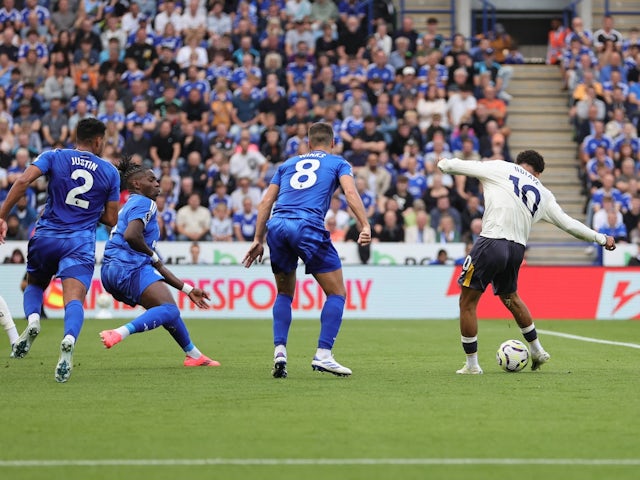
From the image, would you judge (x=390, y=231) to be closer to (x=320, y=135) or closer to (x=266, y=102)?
(x=266, y=102)

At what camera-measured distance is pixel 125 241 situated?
11.8 metres

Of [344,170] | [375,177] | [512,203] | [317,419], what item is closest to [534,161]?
[512,203]

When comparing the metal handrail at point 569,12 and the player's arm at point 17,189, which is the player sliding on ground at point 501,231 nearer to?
the player's arm at point 17,189

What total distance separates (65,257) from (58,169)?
0.77m

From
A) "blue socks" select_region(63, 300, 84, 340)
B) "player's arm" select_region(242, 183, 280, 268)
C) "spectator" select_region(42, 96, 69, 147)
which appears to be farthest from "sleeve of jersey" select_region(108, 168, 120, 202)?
"spectator" select_region(42, 96, 69, 147)

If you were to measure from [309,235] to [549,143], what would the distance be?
20005 mm

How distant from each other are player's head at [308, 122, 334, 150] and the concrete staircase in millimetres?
15386

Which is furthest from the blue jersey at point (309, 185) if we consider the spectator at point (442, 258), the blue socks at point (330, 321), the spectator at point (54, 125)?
the spectator at point (54, 125)

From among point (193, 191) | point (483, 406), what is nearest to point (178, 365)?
point (483, 406)

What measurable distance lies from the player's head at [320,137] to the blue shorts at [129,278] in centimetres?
210

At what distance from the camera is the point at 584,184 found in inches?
1113

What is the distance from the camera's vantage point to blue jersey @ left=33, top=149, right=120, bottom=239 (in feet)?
35.2

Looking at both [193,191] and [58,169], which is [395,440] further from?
[193,191]

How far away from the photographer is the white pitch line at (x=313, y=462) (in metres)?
6.35
